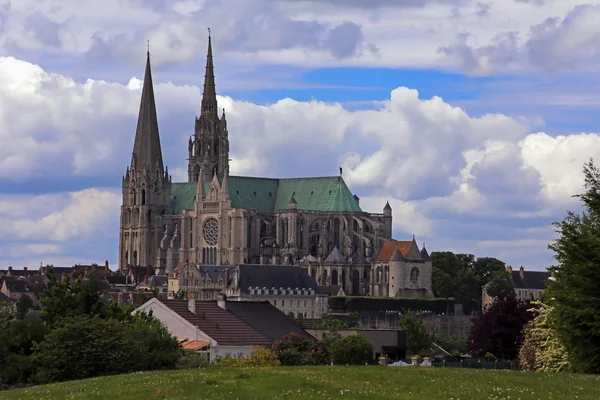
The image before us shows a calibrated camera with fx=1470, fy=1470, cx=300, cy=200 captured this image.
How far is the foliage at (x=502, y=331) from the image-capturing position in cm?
8038

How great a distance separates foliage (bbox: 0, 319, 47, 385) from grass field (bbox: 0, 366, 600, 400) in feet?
40.0

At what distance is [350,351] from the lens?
66.6 m

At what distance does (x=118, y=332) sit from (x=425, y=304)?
127648 mm

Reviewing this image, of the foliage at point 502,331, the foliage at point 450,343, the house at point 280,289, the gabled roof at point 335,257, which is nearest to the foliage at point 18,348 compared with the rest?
the foliage at point 502,331

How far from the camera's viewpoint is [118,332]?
167 feet

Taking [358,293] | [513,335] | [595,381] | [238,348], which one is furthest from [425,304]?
[595,381]

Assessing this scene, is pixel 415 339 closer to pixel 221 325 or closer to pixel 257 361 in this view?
pixel 221 325

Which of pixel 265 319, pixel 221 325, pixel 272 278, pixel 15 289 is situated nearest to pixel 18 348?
pixel 221 325

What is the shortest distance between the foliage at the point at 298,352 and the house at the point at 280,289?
93.1 m

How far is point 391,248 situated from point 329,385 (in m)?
159

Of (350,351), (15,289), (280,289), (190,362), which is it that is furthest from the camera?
(15,289)

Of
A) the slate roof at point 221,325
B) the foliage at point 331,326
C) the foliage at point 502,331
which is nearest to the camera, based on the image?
the slate roof at point 221,325

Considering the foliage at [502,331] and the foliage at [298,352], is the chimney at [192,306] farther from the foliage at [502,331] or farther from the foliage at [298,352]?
the foliage at [502,331]

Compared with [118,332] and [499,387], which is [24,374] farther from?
[499,387]
